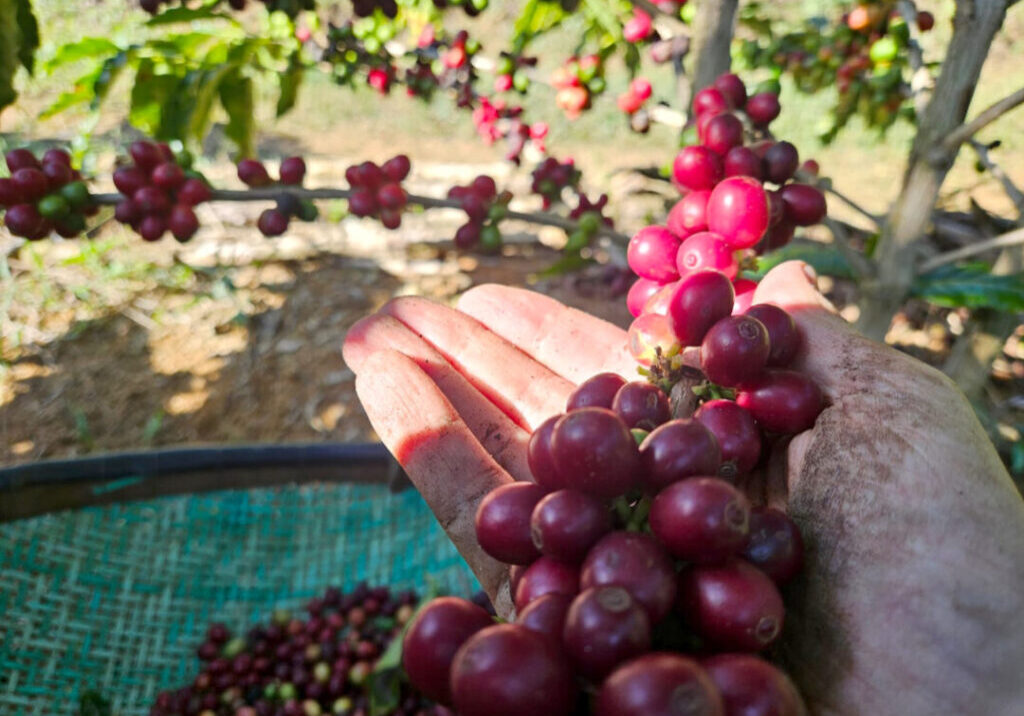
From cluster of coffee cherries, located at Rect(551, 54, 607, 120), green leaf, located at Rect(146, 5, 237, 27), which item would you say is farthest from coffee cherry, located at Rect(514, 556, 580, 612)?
cluster of coffee cherries, located at Rect(551, 54, 607, 120)

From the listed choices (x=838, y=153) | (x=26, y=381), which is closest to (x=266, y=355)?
(x=26, y=381)

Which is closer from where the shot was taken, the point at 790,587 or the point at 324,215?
the point at 790,587

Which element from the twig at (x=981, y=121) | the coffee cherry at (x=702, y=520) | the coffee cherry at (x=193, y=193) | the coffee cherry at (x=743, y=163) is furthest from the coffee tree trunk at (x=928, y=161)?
the coffee cherry at (x=193, y=193)

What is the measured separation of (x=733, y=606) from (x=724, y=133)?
134 centimetres

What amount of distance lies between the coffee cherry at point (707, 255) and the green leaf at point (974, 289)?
1.26m

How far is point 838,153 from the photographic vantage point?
9.51 metres

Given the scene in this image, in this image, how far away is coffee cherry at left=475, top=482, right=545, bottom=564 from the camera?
118 cm

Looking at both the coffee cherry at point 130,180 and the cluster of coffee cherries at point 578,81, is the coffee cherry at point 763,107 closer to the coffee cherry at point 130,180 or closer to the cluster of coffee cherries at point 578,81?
the cluster of coffee cherries at point 578,81

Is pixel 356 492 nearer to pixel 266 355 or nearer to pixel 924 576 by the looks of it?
pixel 266 355

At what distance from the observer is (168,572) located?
2859mm

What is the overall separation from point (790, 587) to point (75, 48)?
3.29 metres

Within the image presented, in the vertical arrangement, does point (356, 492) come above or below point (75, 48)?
below

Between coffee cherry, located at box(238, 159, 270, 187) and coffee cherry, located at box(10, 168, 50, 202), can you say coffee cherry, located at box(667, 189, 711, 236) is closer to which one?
coffee cherry, located at box(238, 159, 270, 187)

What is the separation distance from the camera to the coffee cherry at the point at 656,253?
1818mm
